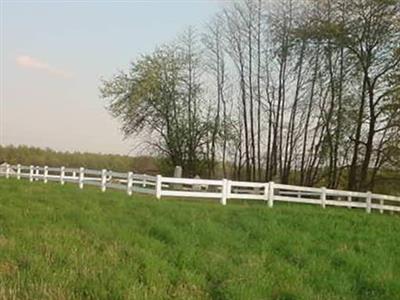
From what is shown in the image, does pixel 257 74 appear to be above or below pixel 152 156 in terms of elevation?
above

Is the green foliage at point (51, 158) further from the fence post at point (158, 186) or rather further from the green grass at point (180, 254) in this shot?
the green grass at point (180, 254)

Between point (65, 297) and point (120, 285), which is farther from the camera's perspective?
point (120, 285)

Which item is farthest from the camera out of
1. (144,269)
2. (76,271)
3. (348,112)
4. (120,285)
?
(348,112)

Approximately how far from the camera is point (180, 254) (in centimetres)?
1099

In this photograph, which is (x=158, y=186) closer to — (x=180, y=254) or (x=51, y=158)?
(x=180, y=254)

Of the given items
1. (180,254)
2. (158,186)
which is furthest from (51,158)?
(180,254)

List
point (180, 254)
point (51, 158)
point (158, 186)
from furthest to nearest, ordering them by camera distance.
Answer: point (51, 158), point (158, 186), point (180, 254)

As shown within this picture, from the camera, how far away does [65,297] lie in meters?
7.73

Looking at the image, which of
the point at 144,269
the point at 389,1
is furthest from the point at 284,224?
the point at 389,1

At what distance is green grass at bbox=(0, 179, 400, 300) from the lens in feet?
28.5

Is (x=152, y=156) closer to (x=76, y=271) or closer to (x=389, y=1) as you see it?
(x=389, y=1)

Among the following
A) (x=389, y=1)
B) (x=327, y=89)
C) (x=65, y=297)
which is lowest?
(x=65, y=297)

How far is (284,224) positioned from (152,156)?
35497 millimetres

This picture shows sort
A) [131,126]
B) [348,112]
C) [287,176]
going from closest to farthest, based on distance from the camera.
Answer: [348,112], [287,176], [131,126]
